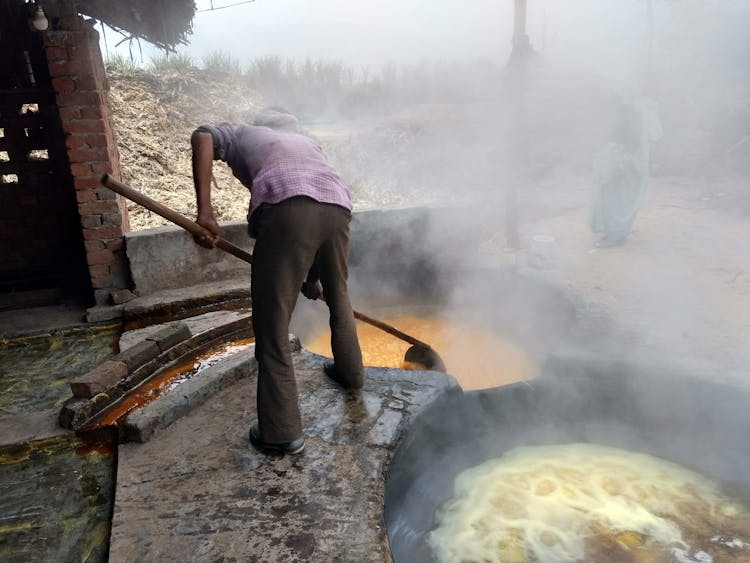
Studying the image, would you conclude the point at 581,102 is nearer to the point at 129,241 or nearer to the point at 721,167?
the point at 721,167

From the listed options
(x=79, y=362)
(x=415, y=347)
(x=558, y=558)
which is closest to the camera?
(x=558, y=558)

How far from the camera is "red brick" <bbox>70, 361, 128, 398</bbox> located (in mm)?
3189

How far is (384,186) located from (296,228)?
424 inches

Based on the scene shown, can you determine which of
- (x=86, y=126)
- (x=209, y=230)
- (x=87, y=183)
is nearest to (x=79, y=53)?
(x=86, y=126)

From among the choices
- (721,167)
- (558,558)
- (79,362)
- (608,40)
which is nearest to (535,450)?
(558,558)

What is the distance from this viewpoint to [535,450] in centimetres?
395

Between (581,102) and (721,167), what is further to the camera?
(581,102)

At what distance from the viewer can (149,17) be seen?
5.96 m

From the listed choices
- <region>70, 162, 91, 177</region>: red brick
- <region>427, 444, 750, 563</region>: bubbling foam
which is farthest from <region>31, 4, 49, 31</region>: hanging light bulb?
<region>427, 444, 750, 563</region>: bubbling foam

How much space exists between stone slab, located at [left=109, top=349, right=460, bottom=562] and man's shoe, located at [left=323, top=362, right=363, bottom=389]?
0.05m

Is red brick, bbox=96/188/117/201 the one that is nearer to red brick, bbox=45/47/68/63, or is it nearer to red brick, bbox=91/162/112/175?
red brick, bbox=91/162/112/175

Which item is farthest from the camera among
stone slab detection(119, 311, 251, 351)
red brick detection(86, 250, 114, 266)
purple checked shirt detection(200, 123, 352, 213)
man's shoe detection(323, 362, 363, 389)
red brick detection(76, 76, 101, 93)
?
red brick detection(86, 250, 114, 266)

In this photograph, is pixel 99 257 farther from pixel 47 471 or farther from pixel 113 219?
pixel 47 471

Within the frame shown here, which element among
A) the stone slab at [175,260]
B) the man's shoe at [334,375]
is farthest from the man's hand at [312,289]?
the stone slab at [175,260]
